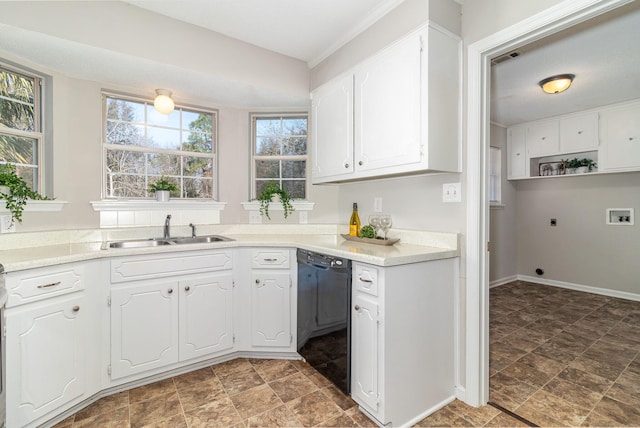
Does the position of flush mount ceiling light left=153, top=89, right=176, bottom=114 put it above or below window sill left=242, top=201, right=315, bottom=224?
above

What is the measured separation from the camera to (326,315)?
6.48ft

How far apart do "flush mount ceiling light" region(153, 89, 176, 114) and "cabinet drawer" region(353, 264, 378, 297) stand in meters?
2.03

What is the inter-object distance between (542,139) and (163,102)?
16.1 feet

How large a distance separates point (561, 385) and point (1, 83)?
4269mm

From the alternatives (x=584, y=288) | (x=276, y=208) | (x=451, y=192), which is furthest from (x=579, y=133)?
(x=276, y=208)

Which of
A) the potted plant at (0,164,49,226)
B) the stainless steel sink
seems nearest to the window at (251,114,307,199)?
the stainless steel sink

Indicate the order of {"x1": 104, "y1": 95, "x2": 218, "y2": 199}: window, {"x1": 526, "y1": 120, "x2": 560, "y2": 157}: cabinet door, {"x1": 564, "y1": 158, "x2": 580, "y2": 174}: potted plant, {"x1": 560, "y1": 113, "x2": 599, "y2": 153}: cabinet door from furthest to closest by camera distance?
{"x1": 526, "y1": 120, "x2": 560, "y2": 157}: cabinet door
{"x1": 564, "y1": 158, "x2": 580, "y2": 174}: potted plant
{"x1": 560, "y1": 113, "x2": 599, "y2": 153}: cabinet door
{"x1": 104, "y1": 95, "x2": 218, "y2": 199}: window

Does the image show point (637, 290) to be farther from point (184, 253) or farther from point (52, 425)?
point (52, 425)

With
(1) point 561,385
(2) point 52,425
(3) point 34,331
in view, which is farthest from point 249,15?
(1) point 561,385

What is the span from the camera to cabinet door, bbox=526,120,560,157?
4.23m

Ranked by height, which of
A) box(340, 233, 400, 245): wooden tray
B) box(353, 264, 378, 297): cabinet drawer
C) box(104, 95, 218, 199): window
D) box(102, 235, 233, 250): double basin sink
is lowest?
box(353, 264, 378, 297): cabinet drawer

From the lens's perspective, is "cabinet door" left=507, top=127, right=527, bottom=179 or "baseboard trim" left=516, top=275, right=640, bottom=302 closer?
"baseboard trim" left=516, top=275, right=640, bottom=302

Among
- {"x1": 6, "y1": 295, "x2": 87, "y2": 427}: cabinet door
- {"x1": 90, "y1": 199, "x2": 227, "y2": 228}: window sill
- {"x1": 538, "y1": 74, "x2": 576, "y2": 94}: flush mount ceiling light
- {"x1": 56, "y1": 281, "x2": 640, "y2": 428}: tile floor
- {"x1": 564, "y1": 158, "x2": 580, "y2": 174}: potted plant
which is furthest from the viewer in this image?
{"x1": 564, "y1": 158, "x2": 580, "y2": 174}: potted plant

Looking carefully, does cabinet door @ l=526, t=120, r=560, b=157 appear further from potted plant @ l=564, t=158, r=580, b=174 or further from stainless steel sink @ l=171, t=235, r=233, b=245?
stainless steel sink @ l=171, t=235, r=233, b=245
